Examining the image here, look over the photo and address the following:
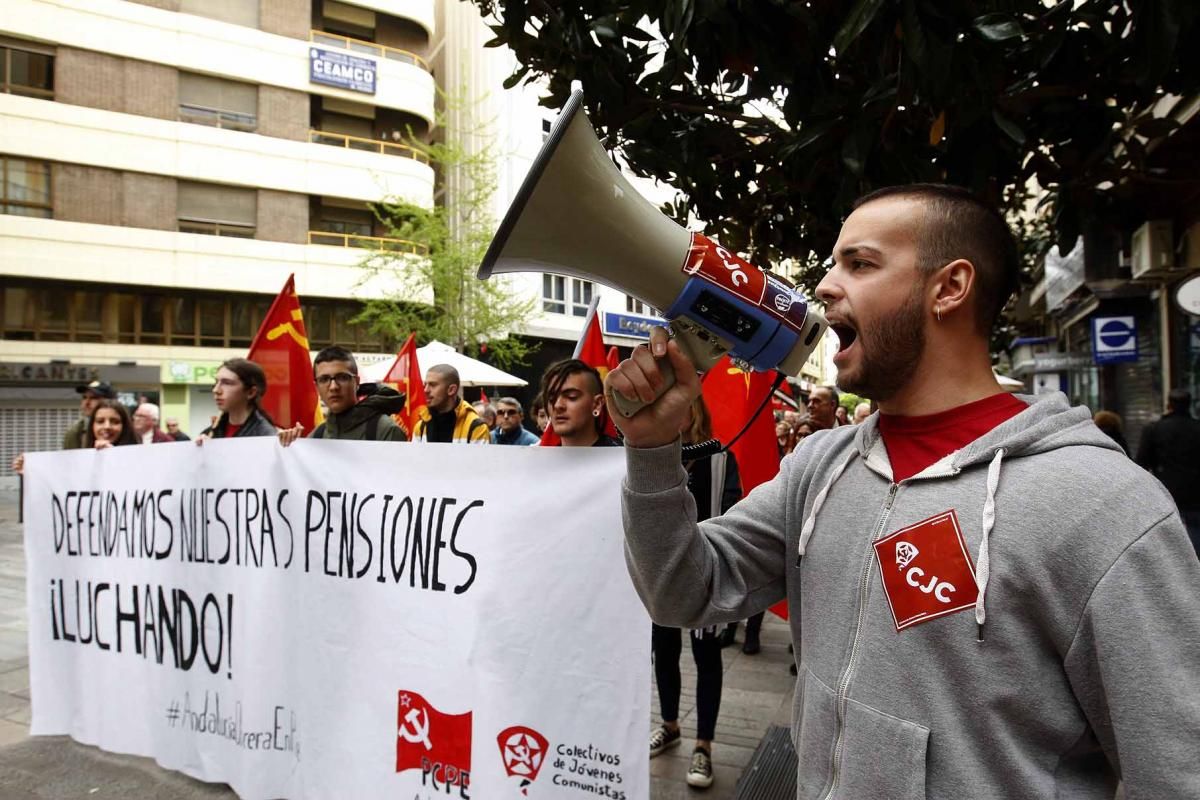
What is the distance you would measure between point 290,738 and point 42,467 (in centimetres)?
236

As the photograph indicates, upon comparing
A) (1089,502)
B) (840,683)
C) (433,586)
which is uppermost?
(1089,502)

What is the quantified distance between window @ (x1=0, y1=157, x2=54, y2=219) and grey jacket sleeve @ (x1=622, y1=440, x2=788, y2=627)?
83.9ft

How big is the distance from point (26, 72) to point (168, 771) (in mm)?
24543

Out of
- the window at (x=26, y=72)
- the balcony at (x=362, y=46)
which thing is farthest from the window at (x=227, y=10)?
the window at (x=26, y=72)

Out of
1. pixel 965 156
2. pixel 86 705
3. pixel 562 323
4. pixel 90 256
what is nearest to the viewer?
pixel 965 156

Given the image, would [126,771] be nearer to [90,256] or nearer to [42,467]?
[42,467]

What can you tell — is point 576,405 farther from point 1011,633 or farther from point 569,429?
point 1011,633

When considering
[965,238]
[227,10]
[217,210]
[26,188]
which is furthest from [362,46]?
[965,238]

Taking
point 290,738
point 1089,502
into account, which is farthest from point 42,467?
point 1089,502

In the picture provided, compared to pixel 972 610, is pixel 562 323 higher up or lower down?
higher up

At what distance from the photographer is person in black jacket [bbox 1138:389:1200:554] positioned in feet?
20.3

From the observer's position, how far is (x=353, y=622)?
3.11m

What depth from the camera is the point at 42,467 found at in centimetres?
441

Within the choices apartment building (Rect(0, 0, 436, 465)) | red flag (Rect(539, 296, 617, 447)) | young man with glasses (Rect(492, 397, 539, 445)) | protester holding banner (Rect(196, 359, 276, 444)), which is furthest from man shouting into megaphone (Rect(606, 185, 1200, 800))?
apartment building (Rect(0, 0, 436, 465))
